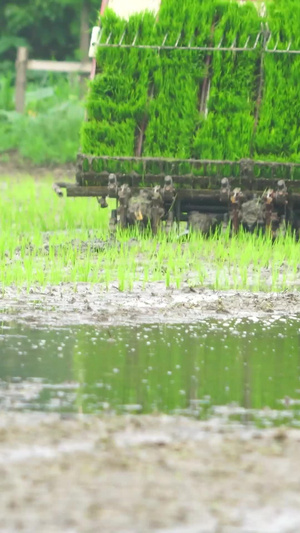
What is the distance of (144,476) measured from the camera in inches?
204

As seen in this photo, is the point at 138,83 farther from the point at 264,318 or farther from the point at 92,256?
the point at 264,318

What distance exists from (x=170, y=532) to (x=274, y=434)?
158 cm

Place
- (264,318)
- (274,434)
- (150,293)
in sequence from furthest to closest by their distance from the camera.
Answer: (150,293) → (264,318) → (274,434)

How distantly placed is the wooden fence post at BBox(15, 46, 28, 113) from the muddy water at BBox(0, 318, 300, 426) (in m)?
22.0

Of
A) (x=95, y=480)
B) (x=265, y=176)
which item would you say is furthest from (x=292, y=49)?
(x=95, y=480)

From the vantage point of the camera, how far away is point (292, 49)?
672 inches

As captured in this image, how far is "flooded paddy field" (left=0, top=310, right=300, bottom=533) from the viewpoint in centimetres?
471

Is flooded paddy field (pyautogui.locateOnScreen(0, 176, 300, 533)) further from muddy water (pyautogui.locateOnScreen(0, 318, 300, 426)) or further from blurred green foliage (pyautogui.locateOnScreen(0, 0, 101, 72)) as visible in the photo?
blurred green foliage (pyautogui.locateOnScreen(0, 0, 101, 72))

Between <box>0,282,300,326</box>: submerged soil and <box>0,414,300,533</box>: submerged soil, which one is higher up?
<box>0,414,300,533</box>: submerged soil

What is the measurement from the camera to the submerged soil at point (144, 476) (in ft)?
15.1

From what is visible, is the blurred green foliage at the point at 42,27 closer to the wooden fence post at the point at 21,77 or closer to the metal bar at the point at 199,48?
the wooden fence post at the point at 21,77

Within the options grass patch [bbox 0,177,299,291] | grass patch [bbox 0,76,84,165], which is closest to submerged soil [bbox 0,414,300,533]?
grass patch [bbox 0,177,299,291]

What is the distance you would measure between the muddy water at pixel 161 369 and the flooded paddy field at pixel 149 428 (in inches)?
0.4

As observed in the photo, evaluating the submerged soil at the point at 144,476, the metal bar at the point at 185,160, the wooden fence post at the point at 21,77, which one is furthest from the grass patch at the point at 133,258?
the wooden fence post at the point at 21,77
